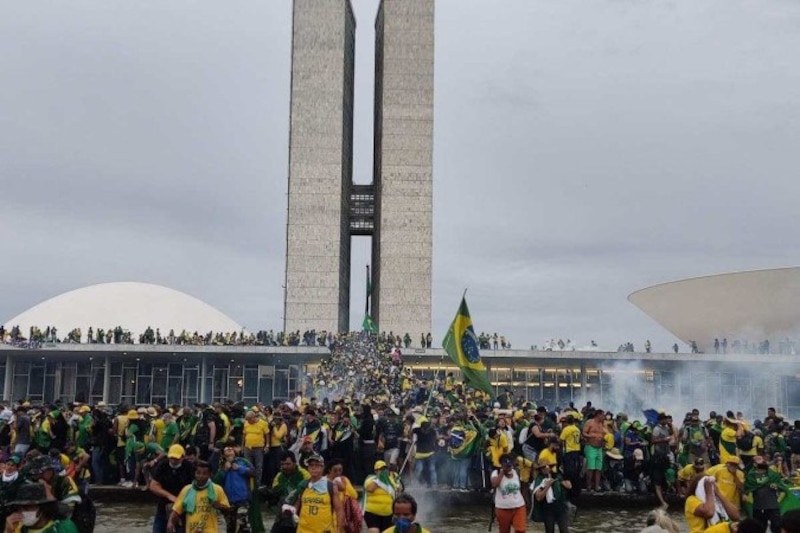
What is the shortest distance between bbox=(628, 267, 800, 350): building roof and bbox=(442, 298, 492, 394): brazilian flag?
49740 mm

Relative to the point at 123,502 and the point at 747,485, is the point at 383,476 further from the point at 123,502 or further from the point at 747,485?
the point at 123,502

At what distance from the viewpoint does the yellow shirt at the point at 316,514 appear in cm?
740

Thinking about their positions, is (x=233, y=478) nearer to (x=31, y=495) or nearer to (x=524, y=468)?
(x=31, y=495)

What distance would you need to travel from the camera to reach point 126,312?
90562mm

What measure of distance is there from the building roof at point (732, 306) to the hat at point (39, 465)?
59.1 meters

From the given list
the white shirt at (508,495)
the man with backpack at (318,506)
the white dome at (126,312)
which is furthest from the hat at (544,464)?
the white dome at (126,312)

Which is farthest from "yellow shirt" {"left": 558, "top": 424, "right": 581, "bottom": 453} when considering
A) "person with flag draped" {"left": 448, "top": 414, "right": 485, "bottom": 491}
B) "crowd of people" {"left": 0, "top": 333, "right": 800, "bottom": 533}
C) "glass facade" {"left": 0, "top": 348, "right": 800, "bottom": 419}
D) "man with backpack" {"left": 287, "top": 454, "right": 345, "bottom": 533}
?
"glass facade" {"left": 0, "top": 348, "right": 800, "bottom": 419}

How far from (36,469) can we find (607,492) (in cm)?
1060

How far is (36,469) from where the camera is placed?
7273 millimetres

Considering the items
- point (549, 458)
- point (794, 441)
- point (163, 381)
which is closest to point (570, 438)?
point (549, 458)

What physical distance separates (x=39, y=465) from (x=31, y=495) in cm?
216

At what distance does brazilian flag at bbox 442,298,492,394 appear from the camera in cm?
1473

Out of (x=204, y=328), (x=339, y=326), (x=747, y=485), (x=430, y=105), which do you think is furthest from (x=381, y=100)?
(x=747, y=485)

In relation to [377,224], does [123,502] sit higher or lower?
lower
